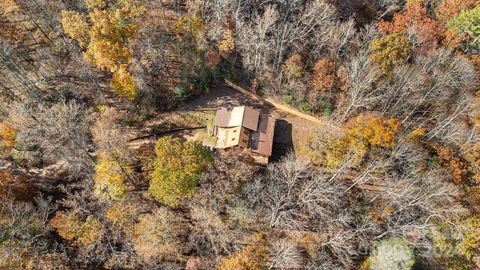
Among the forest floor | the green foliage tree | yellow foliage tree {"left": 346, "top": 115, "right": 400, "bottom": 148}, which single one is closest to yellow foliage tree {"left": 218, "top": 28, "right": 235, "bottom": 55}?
the forest floor

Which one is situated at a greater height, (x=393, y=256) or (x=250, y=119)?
(x=250, y=119)

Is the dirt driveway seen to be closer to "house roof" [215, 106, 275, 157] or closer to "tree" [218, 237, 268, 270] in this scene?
"house roof" [215, 106, 275, 157]

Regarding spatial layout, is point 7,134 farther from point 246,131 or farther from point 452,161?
point 452,161

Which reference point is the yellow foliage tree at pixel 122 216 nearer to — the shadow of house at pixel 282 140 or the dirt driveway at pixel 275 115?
the dirt driveway at pixel 275 115

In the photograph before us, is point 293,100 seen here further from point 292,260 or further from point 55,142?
point 55,142

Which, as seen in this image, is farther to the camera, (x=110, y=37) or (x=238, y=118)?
(x=238, y=118)

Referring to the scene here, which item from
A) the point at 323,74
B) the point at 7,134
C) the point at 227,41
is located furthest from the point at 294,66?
the point at 7,134
